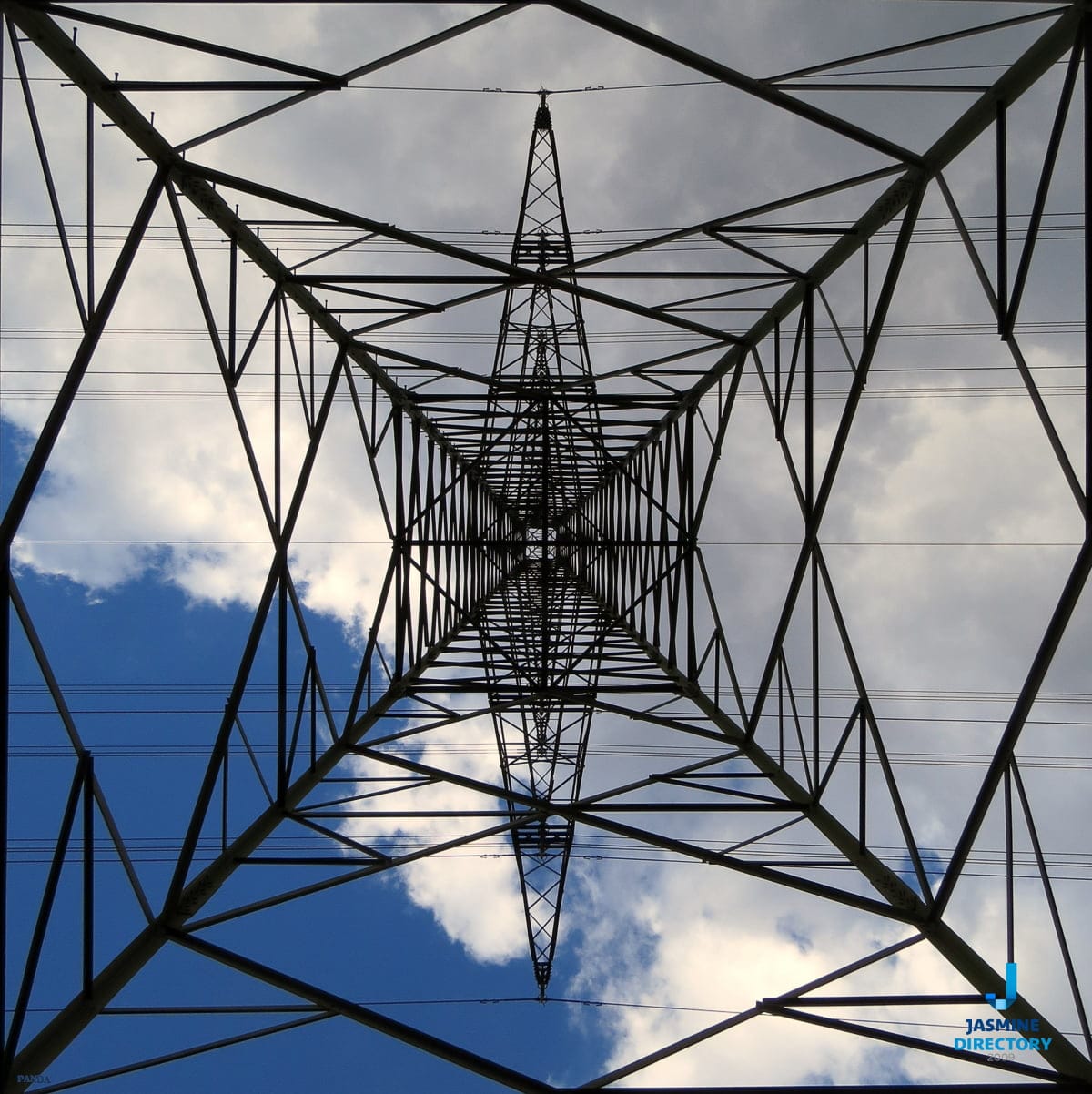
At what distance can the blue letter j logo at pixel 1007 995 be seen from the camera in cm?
582

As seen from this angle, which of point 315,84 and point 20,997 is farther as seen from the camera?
point 315,84

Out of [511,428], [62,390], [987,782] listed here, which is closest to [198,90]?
[62,390]

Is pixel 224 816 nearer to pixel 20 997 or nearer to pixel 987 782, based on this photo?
pixel 20 997

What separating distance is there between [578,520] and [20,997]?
26185mm

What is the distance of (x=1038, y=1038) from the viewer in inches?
222

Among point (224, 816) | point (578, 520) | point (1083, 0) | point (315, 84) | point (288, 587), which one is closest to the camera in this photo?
point (1083, 0)

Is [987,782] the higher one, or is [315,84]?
[315,84]

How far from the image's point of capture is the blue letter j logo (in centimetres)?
582

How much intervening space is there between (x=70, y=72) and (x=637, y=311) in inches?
217

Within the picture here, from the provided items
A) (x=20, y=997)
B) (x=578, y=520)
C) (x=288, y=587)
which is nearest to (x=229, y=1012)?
(x=20, y=997)

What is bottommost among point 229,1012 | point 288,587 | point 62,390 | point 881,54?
point 229,1012

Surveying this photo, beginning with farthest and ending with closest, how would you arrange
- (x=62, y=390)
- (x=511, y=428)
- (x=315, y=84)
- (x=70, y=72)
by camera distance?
(x=511, y=428) → (x=315, y=84) → (x=70, y=72) → (x=62, y=390)

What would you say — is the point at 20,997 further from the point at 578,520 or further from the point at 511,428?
the point at 578,520

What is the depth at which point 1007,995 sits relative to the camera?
19.2ft
